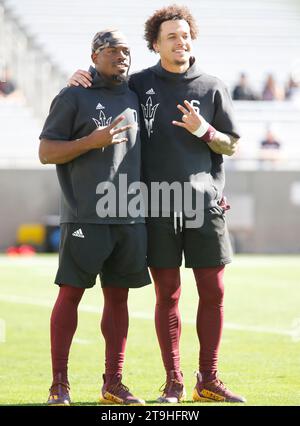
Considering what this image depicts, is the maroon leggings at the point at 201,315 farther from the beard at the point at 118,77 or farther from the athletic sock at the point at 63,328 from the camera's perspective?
the beard at the point at 118,77

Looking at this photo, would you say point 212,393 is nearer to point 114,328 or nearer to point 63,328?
point 114,328

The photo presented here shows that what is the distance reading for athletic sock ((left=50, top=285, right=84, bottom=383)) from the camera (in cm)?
498

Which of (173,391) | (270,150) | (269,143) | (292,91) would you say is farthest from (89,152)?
(292,91)

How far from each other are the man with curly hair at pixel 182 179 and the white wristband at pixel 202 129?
68 millimetres

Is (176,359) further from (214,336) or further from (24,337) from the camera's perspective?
(24,337)

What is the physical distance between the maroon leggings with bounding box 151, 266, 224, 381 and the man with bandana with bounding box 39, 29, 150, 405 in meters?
0.20

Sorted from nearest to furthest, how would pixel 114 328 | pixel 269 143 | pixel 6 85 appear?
1. pixel 114 328
2. pixel 269 143
3. pixel 6 85

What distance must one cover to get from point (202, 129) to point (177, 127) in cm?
19

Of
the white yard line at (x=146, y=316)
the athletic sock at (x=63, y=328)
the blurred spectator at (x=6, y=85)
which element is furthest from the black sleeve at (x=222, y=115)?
the blurred spectator at (x=6, y=85)

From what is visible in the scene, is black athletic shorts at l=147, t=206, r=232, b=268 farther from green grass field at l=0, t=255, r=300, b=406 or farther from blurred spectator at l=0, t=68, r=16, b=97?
Result: blurred spectator at l=0, t=68, r=16, b=97

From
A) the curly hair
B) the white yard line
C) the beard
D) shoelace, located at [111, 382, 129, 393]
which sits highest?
the curly hair

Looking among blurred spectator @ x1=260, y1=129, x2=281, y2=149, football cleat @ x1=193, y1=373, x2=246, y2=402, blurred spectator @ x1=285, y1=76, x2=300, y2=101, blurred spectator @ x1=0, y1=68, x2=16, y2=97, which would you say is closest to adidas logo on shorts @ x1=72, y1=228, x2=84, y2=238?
football cleat @ x1=193, y1=373, x2=246, y2=402

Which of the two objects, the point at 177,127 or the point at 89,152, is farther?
the point at 177,127

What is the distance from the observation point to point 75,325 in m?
5.04
